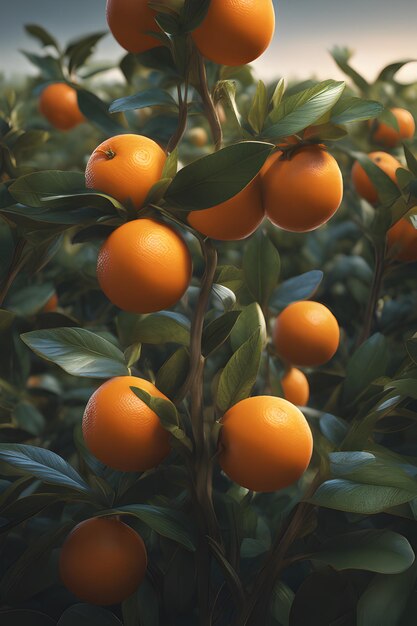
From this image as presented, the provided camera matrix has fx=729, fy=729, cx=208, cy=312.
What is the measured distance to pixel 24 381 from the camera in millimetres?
783

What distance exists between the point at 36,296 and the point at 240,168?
0.39m

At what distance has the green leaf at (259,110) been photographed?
1.57 feet

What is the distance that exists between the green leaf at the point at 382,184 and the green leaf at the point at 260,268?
0.35 ft

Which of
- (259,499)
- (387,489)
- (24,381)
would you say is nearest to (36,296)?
(24,381)

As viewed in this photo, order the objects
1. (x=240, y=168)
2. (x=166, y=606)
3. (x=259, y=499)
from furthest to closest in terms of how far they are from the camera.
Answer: (x=259, y=499)
(x=166, y=606)
(x=240, y=168)

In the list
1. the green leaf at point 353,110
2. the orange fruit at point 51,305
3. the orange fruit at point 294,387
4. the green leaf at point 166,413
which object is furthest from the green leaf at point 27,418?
the green leaf at point 353,110

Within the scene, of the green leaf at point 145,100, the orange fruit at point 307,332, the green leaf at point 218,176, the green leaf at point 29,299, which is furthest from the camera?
the green leaf at point 29,299

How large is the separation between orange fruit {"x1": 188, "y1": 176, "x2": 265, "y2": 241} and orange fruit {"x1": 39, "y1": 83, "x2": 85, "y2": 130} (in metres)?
0.52

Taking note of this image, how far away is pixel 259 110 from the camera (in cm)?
48

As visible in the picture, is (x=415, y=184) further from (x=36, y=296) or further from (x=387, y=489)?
(x=36, y=296)

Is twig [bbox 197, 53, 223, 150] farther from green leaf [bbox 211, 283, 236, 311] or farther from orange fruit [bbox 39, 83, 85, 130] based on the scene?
orange fruit [bbox 39, 83, 85, 130]

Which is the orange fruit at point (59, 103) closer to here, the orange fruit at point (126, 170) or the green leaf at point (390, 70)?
the green leaf at point (390, 70)

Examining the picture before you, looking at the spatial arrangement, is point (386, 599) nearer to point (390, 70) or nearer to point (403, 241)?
point (403, 241)

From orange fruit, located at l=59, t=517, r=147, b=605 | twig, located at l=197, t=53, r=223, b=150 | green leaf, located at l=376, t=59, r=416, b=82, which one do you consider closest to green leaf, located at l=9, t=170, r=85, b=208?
twig, located at l=197, t=53, r=223, b=150
